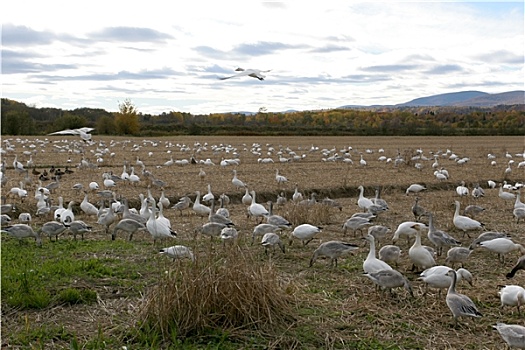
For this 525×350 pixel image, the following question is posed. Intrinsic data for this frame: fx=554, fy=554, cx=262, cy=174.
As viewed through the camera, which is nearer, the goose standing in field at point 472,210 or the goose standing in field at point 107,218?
the goose standing in field at point 107,218

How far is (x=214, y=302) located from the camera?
21.4ft

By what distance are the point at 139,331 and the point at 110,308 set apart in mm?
1097

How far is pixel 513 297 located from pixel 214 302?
3967 millimetres

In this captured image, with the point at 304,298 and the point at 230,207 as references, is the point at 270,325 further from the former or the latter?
the point at 230,207

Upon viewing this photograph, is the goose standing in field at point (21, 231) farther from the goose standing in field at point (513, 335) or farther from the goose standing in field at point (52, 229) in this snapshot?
the goose standing in field at point (513, 335)

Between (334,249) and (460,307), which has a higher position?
(334,249)

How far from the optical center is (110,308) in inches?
287

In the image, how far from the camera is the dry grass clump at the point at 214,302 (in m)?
→ 6.42

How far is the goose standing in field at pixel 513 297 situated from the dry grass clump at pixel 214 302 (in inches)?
117

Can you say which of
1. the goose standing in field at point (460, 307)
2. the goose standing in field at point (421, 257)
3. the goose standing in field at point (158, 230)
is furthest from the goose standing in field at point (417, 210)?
the goose standing in field at point (460, 307)

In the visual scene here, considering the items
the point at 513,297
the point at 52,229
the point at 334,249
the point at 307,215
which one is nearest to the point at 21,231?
the point at 52,229

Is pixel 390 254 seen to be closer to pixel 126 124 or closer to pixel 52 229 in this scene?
pixel 52 229

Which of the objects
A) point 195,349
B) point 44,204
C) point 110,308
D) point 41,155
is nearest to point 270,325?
point 195,349

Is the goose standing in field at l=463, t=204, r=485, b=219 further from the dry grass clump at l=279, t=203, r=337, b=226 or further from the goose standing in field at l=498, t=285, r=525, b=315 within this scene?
the goose standing in field at l=498, t=285, r=525, b=315
